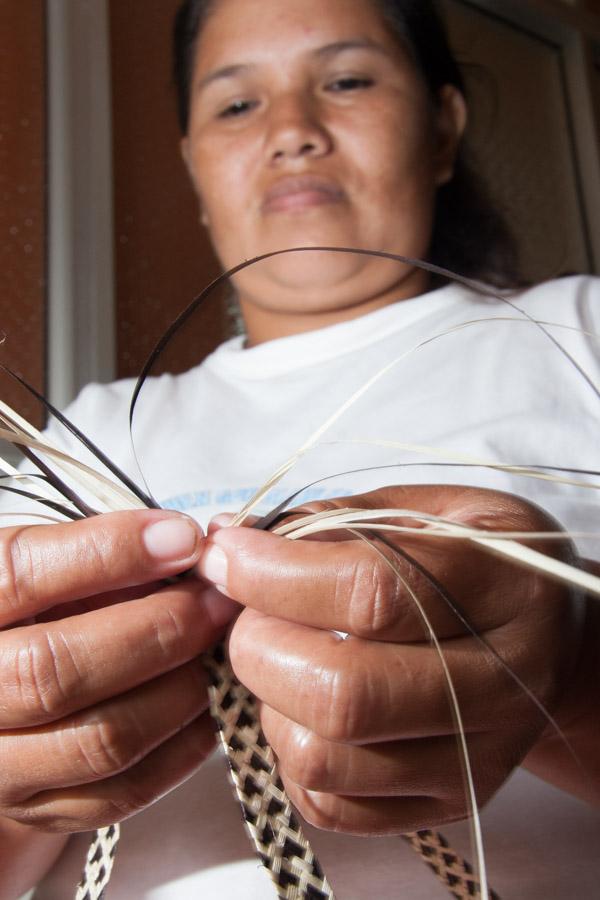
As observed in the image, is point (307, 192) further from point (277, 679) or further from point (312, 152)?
point (277, 679)

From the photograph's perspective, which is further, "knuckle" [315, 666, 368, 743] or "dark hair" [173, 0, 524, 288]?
"dark hair" [173, 0, 524, 288]

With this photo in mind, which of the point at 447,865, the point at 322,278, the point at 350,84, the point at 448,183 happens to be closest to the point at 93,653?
the point at 447,865

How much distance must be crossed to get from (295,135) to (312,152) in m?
0.02

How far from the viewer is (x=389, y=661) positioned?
0.61ft

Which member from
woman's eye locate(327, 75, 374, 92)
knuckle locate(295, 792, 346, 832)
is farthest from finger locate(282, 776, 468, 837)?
woman's eye locate(327, 75, 374, 92)

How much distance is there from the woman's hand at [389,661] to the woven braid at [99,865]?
2.4 inches

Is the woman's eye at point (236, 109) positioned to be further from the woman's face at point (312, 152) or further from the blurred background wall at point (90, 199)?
the blurred background wall at point (90, 199)

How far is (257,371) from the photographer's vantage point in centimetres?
51

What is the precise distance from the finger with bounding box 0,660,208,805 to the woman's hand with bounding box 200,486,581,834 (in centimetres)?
2

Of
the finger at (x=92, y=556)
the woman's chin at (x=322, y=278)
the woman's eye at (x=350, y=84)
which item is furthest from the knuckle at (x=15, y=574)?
the woman's eye at (x=350, y=84)

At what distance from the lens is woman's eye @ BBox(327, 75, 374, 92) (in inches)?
20.9

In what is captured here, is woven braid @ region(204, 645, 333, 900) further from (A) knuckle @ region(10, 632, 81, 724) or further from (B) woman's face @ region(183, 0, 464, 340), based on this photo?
(B) woman's face @ region(183, 0, 464, 340)

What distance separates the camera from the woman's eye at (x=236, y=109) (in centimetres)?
55

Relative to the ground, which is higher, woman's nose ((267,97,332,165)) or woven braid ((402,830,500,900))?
woman's nose ((267,97,332,165))
